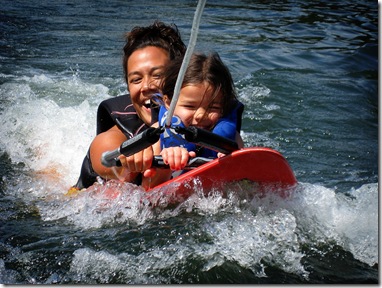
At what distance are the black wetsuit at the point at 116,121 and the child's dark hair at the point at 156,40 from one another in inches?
9.8

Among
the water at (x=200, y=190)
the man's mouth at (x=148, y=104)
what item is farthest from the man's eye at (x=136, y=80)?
the water at (x=200, y=190)

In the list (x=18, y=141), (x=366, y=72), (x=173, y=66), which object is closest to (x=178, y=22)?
(x=366, y=72)

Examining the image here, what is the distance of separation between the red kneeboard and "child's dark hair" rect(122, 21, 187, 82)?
2.91ft

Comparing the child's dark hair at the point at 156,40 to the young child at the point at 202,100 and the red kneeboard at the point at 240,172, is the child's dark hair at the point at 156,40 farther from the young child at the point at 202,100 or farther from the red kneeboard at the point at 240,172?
the red kneeboard at the point at 240,172

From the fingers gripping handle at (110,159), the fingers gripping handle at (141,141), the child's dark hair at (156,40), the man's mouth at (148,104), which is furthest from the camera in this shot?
the child's dark hair at (156,40)

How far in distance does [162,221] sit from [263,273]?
27.4 inches

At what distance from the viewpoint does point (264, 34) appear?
31.1 ft

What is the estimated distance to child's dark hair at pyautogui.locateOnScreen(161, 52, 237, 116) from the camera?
3279 millimetres

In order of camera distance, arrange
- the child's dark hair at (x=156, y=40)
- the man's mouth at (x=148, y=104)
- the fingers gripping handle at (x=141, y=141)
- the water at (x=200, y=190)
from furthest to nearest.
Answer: the child's dark hair at (x=156, y=40)
the man's mouth at (x=148, y=104)
the water at (x=200, y=190)
the fingers gripping handle at (x=141, y=141)

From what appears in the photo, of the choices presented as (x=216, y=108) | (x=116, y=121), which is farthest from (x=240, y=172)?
(x=116, y=121)

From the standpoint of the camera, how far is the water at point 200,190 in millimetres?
3141

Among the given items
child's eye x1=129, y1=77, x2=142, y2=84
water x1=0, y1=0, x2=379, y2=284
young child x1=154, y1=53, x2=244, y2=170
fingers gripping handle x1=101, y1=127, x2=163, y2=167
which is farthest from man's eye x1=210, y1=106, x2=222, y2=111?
fingers gripping handle x1=101, y1=127, x2=163, y2=167

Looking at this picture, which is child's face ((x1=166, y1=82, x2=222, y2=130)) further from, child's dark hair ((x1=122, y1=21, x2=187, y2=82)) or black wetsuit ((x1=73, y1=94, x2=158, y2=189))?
child's dark hair ((x1=122, y1=21, x2=187, y2=82))

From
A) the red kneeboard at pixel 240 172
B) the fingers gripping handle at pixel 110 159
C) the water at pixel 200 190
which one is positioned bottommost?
the water at pixel 200 190
